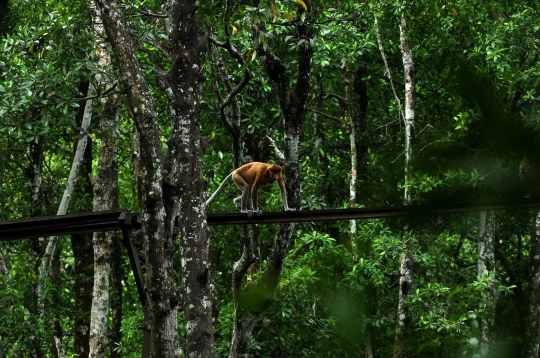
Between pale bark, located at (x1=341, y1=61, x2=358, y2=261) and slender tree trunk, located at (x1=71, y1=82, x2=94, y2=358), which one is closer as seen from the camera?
pale bark, located at (x1=341, y1=61, x2=358, y2=261)

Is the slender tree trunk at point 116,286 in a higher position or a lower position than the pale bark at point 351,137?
lower

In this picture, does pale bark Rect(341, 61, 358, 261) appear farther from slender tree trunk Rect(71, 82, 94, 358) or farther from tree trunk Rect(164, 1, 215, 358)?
tree trunk Rect(164, 1, 215, 358)

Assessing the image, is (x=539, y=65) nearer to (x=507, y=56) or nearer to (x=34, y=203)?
(x=507, y=56)

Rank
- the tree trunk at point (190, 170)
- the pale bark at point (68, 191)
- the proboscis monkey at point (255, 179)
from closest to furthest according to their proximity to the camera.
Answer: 1. the tree trunk at point (190, 170)
2. the proboscis monkey at point (255, 179)
3. the pale bark at point (68, 191)

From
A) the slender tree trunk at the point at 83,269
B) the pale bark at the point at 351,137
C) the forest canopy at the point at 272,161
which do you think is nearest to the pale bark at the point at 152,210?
the forest canopy at the point at 272,161

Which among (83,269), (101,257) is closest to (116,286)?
(83,269)

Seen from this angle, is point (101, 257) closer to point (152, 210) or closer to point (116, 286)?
point (116, 286)

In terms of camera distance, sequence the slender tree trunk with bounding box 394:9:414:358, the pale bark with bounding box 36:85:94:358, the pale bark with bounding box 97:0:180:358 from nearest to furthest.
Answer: the pale bark with bounding box 97:0:180:358, the slender tree trunk with bounding box 394:9:414:358, the pale bark with bounding box 36:85:94:358

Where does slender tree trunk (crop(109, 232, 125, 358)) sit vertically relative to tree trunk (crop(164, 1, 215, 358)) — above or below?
below

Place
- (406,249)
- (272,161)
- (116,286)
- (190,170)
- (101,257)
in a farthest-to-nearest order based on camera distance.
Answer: (116,286), (272,161), (101,257), (406,249), (190,170)

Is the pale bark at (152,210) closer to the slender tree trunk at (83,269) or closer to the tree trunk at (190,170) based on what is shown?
the tree trunk at (190,170)

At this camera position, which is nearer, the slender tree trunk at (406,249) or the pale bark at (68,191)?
the slender tree trunk at (406,249)

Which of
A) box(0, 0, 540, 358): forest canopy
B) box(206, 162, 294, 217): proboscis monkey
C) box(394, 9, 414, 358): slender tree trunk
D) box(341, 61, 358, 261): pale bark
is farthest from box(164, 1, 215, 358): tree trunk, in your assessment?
box(341, 61, 358, 261): pale bark

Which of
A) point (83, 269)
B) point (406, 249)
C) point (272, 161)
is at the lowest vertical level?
point (83, 269)
